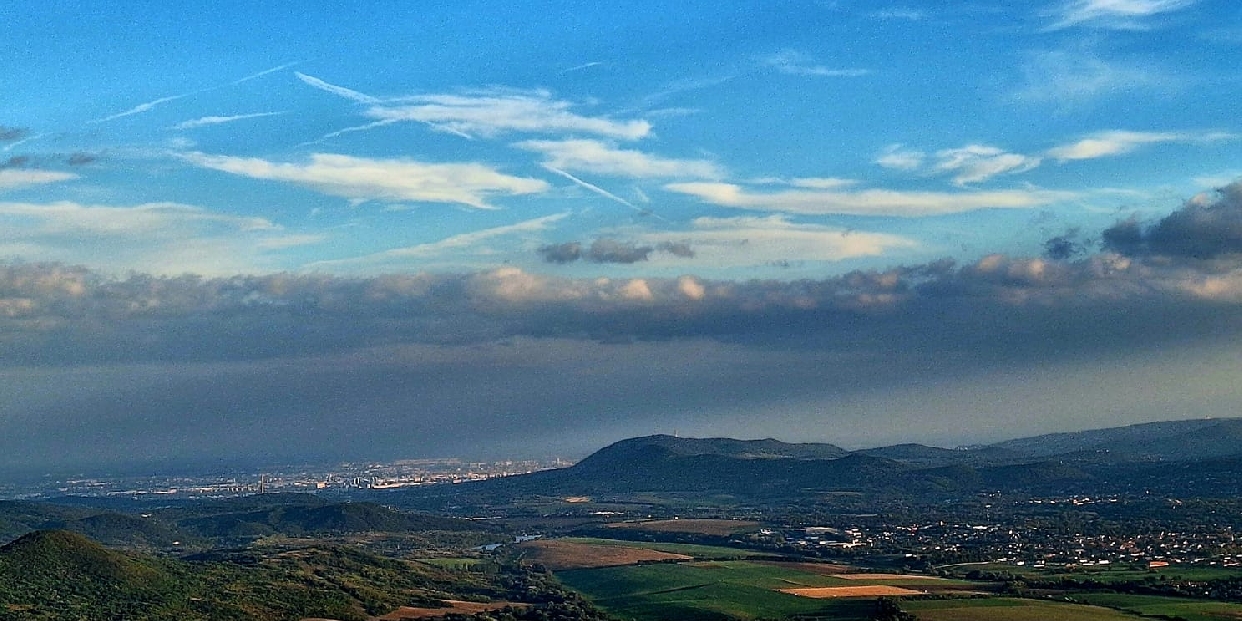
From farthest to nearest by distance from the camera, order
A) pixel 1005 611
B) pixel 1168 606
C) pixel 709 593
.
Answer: pixel 709 593
pixel 1168 606
pixel 1005 611

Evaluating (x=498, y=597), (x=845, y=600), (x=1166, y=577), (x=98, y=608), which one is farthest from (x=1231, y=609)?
(x=98, y=608)

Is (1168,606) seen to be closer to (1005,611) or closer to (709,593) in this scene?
(1005,611)

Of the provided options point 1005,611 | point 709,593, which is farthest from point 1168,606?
point 709,593

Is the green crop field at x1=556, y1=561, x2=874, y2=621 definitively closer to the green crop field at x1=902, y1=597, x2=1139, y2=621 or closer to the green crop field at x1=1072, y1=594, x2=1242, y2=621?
the green crop field at x1=902, y1=597, x2=1139, y2=621

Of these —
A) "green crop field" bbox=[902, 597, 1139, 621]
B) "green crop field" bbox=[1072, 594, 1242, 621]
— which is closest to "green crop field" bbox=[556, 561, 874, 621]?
"green crop field" bbox=[902, 597, 1139, 621]

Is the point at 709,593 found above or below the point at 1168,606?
above

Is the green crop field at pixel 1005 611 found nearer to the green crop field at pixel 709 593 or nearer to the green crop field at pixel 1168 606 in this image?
the green crop field at pixel 1168 606

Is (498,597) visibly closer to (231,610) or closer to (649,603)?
(649,603)
